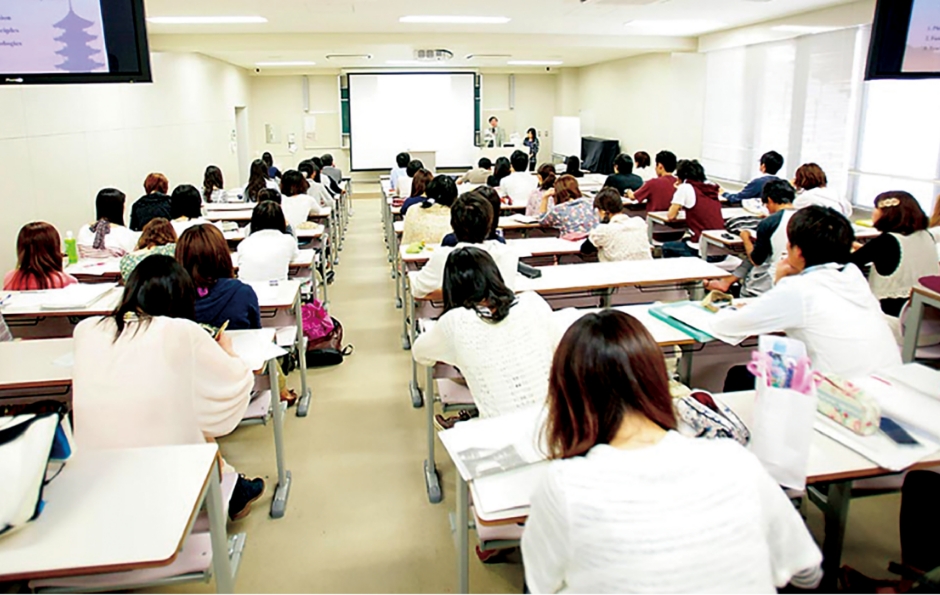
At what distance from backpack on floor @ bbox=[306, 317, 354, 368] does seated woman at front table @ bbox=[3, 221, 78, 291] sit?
1.58 meters

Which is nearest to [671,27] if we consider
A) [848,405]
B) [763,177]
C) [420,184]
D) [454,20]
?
[763,177]

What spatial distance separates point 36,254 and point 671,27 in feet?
24.3

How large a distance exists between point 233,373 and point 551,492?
148cm

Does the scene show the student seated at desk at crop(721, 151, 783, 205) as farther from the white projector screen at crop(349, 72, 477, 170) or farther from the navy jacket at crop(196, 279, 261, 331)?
the white projector screen at crop(349, 72, 477, 170)

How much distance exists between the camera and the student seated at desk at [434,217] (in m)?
4.98

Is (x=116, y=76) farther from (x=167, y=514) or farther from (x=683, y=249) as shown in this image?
(x=683, y=249)

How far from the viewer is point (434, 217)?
5.04 meters

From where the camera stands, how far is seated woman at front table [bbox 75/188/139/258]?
174 inches

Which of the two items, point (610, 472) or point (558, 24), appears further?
point (558, 24)

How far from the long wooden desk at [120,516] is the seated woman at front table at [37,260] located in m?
Answer: 2.18

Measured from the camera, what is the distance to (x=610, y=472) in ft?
3.95

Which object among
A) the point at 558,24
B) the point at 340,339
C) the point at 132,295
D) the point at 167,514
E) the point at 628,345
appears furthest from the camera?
the point at 558,24

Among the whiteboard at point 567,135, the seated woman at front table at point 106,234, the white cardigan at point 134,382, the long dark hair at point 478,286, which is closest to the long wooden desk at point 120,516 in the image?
the white cardigan at point 134,382

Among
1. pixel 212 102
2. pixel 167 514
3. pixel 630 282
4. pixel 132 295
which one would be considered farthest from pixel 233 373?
pixel 212 102
